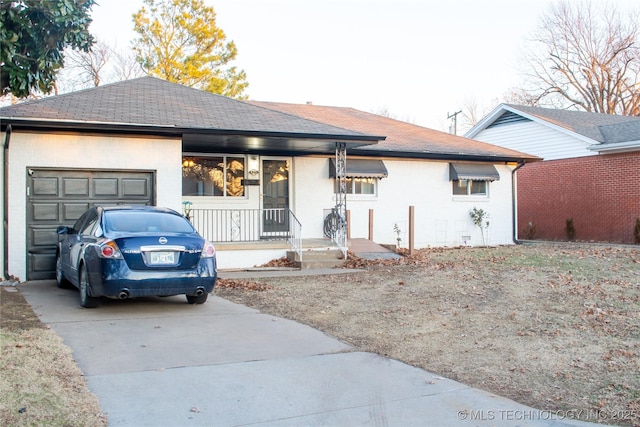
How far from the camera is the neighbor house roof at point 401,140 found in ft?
56.6

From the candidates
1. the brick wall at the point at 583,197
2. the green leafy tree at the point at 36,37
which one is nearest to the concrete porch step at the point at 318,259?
the green leafy tree at the point at 36,37

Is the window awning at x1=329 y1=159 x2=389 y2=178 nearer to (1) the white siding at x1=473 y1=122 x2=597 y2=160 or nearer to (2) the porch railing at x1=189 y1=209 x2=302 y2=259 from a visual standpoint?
(2) the porch railing at x1=189 y1=209 x2=302 y2=259

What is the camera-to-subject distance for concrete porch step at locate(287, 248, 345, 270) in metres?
13.4

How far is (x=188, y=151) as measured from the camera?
49.6ft

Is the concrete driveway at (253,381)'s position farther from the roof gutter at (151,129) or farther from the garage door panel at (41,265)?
the roof gutter at (151,129)

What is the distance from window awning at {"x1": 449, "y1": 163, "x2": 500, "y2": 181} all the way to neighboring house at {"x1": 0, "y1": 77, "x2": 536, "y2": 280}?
39 millimetres

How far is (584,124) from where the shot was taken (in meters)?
24.1

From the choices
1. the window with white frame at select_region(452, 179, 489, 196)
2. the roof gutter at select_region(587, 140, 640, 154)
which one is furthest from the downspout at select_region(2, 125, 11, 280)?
the roof gutter at select_region(587, 140, 640, 154)

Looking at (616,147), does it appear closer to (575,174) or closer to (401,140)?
(575,174)

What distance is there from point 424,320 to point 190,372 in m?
3.47

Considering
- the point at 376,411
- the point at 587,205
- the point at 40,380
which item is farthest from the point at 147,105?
the point at 587,205

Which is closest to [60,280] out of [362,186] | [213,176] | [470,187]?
[213,176]

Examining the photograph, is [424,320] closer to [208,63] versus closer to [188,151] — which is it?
[188,151]

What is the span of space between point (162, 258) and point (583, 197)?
18.3 meters
